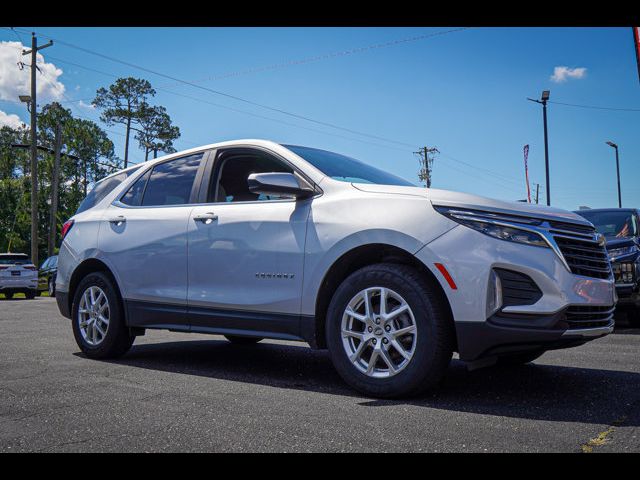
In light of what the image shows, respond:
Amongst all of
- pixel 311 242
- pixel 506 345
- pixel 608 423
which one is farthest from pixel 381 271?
pixel 608 423

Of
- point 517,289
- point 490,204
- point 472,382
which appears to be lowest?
point 472,382

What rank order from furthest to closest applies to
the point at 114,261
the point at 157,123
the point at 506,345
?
the point at 157,123 < the point at 114,261 < the point at 506,345

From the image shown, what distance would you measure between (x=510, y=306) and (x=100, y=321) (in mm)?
3772

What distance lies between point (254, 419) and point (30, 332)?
568cm

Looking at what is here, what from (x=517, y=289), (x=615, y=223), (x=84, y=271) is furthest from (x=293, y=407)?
(x=615, y=223)

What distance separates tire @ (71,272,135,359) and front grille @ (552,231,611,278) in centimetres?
376

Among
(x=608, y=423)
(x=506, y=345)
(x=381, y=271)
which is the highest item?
(x=381, y=271)

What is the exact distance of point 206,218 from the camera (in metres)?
4.88

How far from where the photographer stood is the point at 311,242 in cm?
422

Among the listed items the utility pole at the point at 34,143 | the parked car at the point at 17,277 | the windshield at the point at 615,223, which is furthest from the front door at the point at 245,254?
the utility pole at the point at 34,143

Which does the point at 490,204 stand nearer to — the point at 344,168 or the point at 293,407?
the point at 344,168
